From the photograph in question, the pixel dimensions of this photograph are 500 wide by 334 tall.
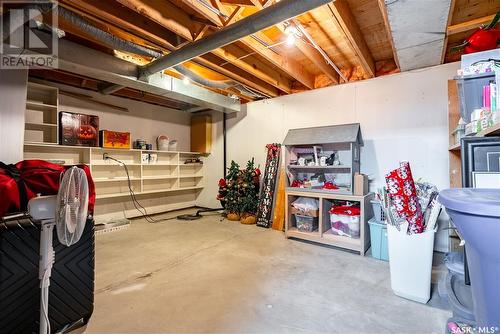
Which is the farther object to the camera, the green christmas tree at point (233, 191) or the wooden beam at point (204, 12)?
the green christmas tree at point (233, 191)

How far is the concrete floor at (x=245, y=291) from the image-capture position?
5.24ft

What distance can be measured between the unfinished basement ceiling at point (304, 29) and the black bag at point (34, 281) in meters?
1.78

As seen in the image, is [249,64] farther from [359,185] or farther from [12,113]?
[12,113]

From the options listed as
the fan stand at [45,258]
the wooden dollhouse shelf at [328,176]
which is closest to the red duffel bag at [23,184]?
the fan stand at [45,258]

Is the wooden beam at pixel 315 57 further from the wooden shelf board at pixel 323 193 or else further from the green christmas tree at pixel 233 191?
the green christmas tree at pixel 233 191

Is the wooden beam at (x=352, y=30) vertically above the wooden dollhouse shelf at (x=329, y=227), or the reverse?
the wooden beam at (x=352, y=30)

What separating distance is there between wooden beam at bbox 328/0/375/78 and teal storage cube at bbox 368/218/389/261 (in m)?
2.02

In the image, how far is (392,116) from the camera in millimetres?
3348

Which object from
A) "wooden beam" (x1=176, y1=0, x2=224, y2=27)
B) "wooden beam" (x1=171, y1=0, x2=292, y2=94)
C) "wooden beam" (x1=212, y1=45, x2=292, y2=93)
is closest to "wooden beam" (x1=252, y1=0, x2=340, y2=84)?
"wooden beam" (x1=176, y1=0, x2=224, y2=27)

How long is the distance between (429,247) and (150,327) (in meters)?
2.14

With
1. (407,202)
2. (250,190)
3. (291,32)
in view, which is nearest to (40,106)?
(250,190)

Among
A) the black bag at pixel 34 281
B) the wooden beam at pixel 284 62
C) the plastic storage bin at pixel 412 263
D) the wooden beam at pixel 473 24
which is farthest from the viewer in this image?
the wooden beam at pixel 284 62

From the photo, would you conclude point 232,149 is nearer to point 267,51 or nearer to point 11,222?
point 267,51

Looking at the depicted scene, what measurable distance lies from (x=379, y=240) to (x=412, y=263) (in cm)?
87
